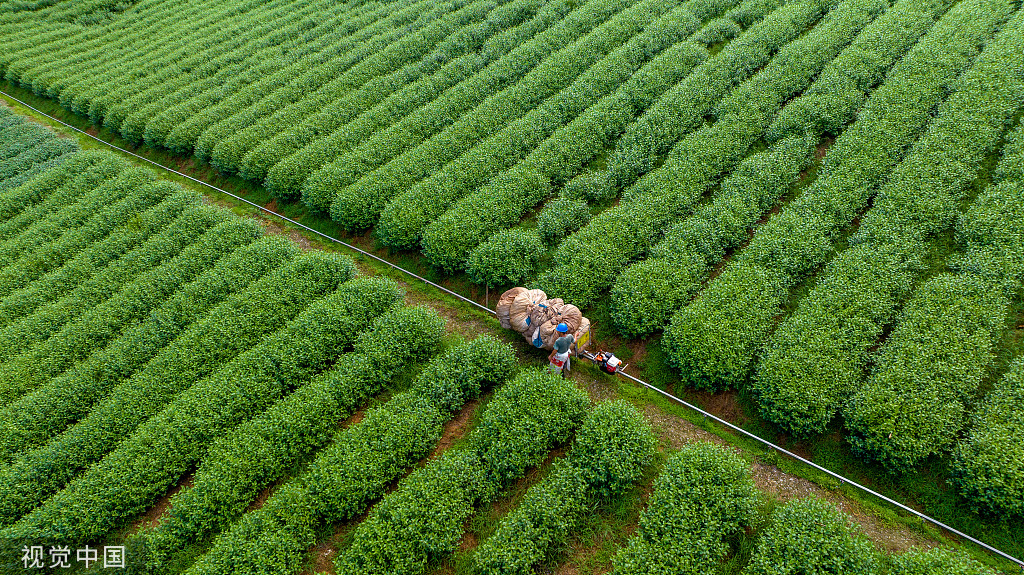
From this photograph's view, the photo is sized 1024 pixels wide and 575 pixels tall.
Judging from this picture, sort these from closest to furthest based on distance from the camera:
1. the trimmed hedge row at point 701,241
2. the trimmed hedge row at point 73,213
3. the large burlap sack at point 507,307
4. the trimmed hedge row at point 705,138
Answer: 1. the large burlap sack at point 507,307
2. the trimmed hedge row at point 701,241
3. the trimmed hedge row at point 705,138
4. the trimmed hedge row at point 73,213

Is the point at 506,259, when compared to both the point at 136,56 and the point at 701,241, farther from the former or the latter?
the point at 136,56

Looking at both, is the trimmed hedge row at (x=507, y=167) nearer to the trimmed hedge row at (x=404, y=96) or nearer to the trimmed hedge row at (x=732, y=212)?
the trimmed hedge row at (x=404, y=96)

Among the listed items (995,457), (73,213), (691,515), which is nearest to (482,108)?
(73,213)

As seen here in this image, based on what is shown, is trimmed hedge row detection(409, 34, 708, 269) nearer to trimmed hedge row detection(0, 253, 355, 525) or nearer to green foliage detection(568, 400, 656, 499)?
trimmed hedge row detection(0, 253, 355, 525)

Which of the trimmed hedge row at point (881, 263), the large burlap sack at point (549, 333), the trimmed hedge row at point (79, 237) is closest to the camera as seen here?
the trimmed hedge row at point (881, 263)

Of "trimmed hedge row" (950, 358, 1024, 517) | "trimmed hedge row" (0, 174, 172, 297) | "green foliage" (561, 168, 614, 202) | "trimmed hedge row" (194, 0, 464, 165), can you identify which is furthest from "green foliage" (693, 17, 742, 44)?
"trimmed hedge row" (0, 174, 172, 297)

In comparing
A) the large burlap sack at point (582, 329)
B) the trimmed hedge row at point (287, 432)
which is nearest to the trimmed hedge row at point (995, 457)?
the large burlap sack at point (582, 329)

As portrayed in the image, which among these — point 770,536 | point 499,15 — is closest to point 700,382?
point 770,536
